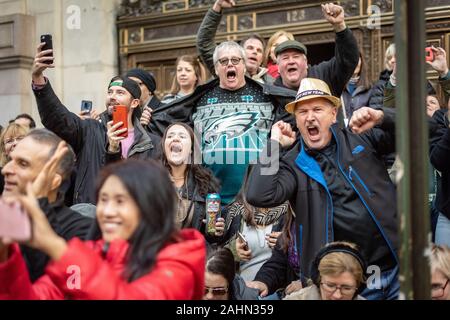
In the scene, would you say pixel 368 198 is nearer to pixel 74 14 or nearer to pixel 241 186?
pixel 241 186

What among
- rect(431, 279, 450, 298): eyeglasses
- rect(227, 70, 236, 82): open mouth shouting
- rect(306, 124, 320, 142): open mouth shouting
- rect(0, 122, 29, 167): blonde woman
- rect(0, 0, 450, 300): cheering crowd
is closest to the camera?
rect(0, 0, 450, 300): cheering crowd

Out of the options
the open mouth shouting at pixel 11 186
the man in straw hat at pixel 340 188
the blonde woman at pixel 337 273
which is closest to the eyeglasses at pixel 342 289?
the blonde woman at pixel 337 273

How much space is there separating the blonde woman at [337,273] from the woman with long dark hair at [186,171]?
105 cm

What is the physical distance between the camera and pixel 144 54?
9547mm

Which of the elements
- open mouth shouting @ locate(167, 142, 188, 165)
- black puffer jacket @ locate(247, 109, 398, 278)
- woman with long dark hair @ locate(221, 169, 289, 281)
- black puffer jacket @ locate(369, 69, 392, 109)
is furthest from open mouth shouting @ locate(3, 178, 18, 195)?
black puffer jacket @ locate(369, 69, 392, 109)

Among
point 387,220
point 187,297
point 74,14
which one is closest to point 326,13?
point 387,220

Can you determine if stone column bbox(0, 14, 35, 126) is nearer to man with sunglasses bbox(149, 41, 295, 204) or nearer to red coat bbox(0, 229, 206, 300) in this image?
man with sunglasses bbox(149, 41, 295, 204)

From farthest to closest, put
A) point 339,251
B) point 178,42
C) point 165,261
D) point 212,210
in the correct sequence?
point 178,42 → point 212,210 → point 339,251 → point 165,261

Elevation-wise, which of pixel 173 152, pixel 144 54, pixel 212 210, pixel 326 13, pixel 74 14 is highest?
pixel 74 14

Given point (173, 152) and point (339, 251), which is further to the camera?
point (173, 152)

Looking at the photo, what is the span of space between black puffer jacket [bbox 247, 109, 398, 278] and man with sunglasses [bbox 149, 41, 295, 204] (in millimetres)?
930

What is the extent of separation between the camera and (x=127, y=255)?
2.28m

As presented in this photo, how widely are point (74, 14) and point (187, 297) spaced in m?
7.93

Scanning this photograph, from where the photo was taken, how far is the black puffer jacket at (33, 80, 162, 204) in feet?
15.1
